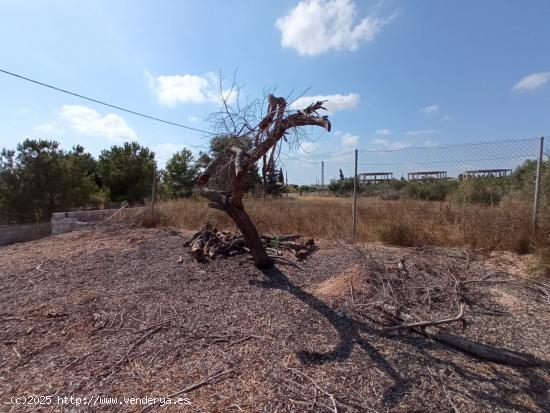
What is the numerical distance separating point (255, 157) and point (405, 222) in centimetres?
348

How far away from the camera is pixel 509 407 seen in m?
1.99

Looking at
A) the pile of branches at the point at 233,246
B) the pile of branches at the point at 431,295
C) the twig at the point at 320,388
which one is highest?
the pile of branches at the point at 233,246

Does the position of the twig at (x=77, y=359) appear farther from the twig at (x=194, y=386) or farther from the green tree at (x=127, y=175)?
the green tree at (x=127, y=175)

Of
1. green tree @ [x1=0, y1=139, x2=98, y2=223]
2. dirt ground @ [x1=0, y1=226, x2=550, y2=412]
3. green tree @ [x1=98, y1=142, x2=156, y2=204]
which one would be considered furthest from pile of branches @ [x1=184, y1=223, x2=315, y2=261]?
green tree @ [x1=98, y1=142, x2=156, y2=204]

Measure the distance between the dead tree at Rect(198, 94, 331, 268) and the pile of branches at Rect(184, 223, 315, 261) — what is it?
2.42ft

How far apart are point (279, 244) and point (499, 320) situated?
319 cm

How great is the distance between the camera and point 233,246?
5.33 meters

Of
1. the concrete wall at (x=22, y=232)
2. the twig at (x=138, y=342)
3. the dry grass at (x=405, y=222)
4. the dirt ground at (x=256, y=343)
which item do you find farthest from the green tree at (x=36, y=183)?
the twig at (x=138, y=342)

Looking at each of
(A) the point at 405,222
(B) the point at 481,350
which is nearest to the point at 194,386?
(B) the point at 481,350

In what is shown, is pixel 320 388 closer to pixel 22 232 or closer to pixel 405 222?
pixel 405 222

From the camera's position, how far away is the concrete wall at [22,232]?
8.16m

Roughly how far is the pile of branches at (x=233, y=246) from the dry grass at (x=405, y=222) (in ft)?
4.16

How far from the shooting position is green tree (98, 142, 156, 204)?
45.6 ft

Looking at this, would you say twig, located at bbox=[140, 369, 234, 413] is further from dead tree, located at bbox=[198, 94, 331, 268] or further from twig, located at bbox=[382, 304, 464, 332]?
dead tree, located at bbox=[198, 94, 331, 268]
